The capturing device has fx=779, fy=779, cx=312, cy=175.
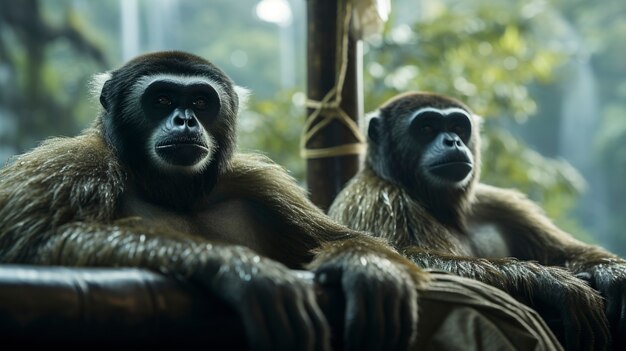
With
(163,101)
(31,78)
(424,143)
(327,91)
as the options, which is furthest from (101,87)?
(31,78)

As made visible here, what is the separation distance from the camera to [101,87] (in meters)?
4.03

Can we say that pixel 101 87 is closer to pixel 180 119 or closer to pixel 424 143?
pixel 180 119

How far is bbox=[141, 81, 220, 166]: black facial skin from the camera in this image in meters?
3.50

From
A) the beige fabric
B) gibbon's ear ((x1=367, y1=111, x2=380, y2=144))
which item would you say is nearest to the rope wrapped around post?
gibbon's ear ((x1=367, y1=111, x2=380, y2=144))

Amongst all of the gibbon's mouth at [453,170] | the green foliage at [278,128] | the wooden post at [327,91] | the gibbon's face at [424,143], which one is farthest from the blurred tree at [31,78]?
the gibbon's mouth at [453,170]

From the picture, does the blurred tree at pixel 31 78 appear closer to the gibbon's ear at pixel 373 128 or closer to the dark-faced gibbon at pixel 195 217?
the gibbon's ear at pixel 373 128

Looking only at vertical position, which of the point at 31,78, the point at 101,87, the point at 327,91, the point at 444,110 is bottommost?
the point at 31,78

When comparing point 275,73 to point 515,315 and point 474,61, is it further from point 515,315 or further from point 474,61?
point 515,315

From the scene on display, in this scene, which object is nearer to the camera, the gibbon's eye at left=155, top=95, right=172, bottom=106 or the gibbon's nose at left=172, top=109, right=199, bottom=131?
the gibbon's nose at left=172, top=109, right=199, bottom=131

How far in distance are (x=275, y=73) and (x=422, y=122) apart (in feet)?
27.9

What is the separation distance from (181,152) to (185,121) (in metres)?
0.16

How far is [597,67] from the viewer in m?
11.8

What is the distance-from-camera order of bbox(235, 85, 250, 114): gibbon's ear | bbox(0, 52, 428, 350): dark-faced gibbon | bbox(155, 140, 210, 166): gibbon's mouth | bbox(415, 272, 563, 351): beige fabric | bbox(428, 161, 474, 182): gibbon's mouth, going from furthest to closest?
bbox(428, 161, 474, 182): gibbon's mouth
bbox(235, 85, 250, 114): gibbon's ear
bbox(155, 140, 210, 166): gibbon's mouth
bbox(415, 272, 563, 351): beige fabric
bbox(0, 52, 428, 350): dark-faced gibbon

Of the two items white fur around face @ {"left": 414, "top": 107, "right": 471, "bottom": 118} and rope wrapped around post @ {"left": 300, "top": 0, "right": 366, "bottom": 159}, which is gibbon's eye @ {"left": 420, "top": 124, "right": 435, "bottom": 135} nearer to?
white fur around face @ {"left": 414, "top": 107, "right": 471, "bottom": 118}
